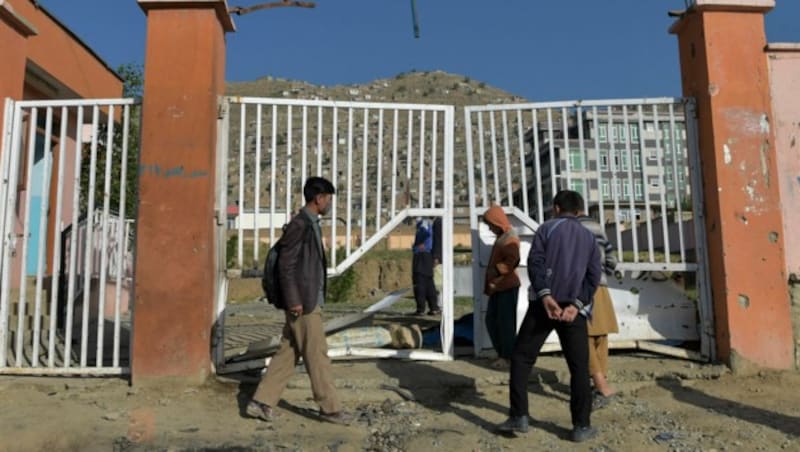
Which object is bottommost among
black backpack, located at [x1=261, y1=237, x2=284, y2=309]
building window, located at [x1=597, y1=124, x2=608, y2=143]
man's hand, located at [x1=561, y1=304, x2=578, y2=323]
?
man's hand, located at [x1=561, y1=304, x2=578, y2=323]

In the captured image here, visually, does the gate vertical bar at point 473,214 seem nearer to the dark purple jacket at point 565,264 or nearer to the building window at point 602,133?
the building window at point 602,133

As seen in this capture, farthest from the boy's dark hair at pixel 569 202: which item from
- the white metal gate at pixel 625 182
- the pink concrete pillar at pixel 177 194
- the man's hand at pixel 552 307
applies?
the pink concrete pillar at pixel 177 194

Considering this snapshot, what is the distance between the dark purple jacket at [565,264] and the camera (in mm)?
3896

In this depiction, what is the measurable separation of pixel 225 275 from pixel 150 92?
165 centimetres

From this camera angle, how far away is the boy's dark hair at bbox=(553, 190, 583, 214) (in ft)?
13.6

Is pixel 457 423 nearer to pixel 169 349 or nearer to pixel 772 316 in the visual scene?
pixel 169 349

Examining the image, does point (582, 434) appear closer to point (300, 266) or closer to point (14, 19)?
point (300, 266)

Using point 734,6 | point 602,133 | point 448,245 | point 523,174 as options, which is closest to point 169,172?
point 448,245

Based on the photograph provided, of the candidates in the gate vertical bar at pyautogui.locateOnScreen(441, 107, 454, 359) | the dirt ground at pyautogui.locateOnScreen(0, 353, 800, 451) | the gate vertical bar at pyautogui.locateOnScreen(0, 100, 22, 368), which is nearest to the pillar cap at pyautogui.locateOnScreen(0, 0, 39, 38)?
the gate vertical bar at pyautogui.locateOnScreen(0, 100, 22, 368)

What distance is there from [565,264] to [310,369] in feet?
6.23

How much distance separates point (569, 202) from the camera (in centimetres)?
416

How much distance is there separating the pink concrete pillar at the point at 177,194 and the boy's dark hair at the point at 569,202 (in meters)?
2.77

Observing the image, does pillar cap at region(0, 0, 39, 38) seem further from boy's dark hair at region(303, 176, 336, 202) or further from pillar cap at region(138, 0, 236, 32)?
boy's dark hair at region(303, 176, 336, 202)

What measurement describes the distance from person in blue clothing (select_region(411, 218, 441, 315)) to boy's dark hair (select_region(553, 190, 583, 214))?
5895mm
